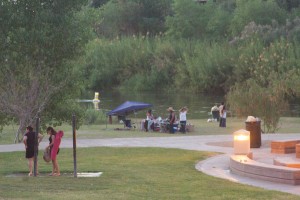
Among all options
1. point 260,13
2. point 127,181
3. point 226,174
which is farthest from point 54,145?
point 260,13

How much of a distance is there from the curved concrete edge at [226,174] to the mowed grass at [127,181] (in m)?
0.34

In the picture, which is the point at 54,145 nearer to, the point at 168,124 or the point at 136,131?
the point at 168,124

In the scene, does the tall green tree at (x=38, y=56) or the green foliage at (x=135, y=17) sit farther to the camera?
the green foliage at (x=135, y=17)

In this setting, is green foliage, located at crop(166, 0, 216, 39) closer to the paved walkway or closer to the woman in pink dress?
the paved walkway

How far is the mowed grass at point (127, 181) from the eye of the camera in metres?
16.2

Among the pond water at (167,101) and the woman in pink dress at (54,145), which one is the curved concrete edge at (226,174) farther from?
the pond water at (167,101)

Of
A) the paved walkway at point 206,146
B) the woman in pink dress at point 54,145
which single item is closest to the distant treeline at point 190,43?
the paved walkway at point 206,146

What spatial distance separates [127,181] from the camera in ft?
60.3

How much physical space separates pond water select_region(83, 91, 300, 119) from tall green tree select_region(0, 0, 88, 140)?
25.6m

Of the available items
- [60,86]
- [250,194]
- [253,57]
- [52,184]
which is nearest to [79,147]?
[60,86]

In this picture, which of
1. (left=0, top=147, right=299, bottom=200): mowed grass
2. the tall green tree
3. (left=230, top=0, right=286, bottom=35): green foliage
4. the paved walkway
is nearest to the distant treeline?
(left=230, top=0, right=286, bottom=35): green foliage

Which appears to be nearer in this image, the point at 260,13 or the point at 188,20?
the point at 260,13

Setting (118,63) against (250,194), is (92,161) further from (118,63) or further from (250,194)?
(118,63)

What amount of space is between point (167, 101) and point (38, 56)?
4324cm
